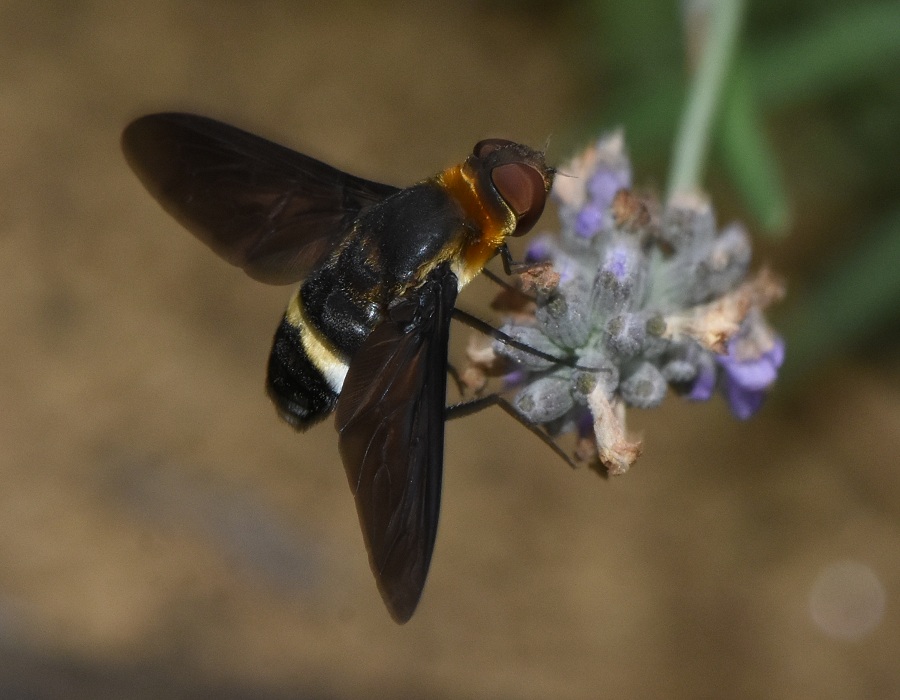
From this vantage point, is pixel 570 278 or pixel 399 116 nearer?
pixel 570 278

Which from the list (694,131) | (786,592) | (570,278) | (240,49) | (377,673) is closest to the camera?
(570,278)

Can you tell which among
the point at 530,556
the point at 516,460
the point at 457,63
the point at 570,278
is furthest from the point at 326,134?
the point at 570,278

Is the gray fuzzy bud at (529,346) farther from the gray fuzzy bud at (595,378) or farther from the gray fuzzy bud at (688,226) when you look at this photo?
the gray fuzzy bud at (688,226)

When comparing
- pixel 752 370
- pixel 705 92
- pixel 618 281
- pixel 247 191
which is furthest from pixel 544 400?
pixel 705 92

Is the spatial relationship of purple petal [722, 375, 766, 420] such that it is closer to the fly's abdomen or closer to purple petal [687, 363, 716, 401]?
purple petal [687, 363, 716, 401]

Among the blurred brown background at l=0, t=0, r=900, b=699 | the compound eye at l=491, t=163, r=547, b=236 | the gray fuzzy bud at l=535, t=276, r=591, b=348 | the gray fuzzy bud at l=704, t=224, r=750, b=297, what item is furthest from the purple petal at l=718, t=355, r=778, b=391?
the blurred brown background at l=0, t=0, r=900, b=699

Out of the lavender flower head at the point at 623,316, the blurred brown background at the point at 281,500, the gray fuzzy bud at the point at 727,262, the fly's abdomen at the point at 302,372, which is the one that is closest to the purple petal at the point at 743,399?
the lavender flower head at the point at 623,316

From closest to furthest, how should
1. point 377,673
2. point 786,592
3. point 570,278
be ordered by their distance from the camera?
point 570,278 → point 377,673 → point 786,592

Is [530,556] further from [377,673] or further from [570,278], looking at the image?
[570,278]
